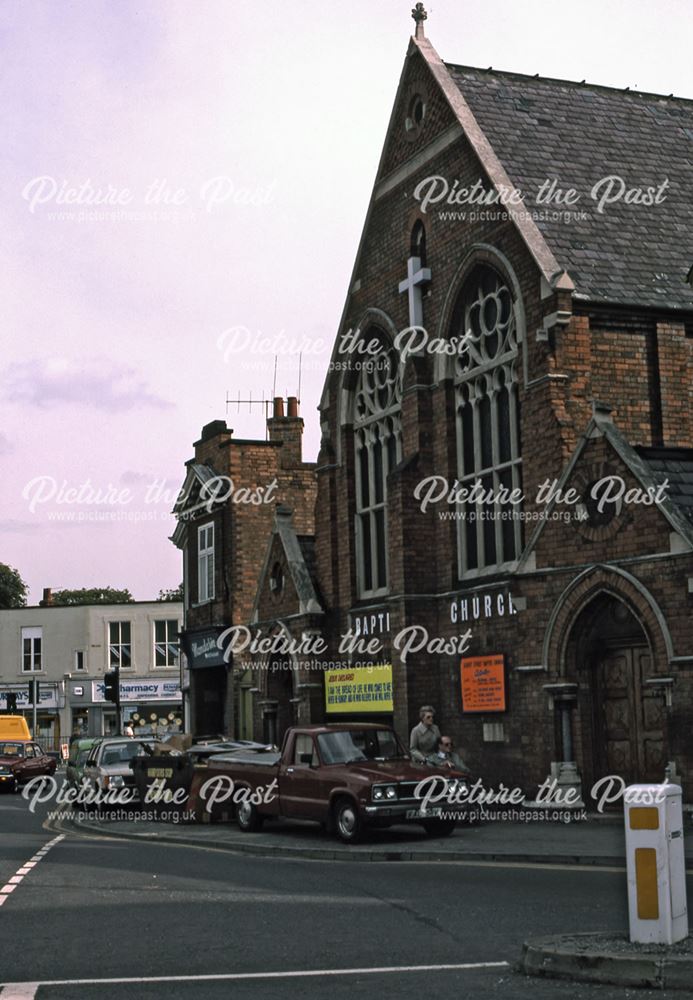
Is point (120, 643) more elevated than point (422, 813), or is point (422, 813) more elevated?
point (120, 643)

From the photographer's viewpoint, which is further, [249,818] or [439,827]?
[249,818]

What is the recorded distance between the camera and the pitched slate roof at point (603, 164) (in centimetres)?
2427

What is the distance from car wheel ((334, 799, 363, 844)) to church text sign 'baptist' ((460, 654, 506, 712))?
5069 mm

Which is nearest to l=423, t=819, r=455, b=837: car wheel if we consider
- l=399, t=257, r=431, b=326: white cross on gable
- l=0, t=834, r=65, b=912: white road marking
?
l=0, t=834, r=65, b=912: white road marking

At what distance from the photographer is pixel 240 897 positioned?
13.4 metres

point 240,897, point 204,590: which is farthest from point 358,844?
point 204,590

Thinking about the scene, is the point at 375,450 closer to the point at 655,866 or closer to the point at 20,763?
the point at 20,763

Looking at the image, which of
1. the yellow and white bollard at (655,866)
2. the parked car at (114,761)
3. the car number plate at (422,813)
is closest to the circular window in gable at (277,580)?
the parked car at (114,761)

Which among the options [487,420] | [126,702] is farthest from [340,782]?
[126,702]

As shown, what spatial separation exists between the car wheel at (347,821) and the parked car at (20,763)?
76.3 ft

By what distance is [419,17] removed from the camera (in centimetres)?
2886

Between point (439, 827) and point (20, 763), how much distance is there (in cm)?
2440

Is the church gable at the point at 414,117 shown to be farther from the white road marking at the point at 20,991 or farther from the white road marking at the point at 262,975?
the white road marking at the point at 20,991

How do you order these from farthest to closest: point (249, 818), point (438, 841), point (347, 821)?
point (249, 818), point (347, 821), point (438, 841)
